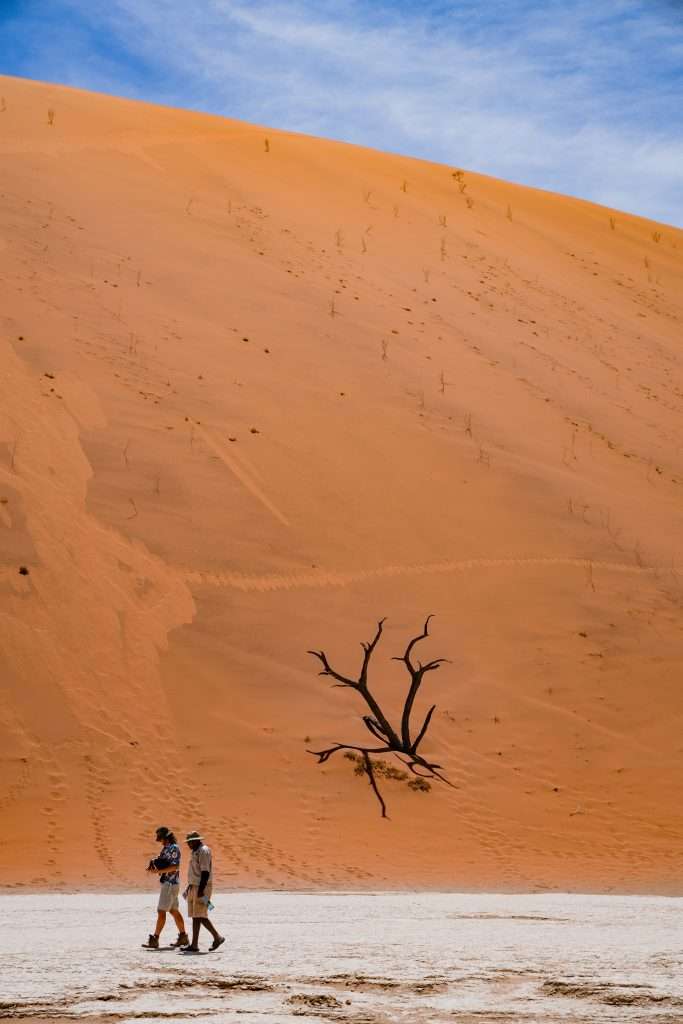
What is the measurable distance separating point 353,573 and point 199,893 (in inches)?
301

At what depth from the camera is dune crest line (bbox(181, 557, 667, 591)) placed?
15367 millimetres

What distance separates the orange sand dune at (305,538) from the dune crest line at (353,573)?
5cm

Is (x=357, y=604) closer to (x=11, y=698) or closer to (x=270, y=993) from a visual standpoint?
(x=11, y=698)

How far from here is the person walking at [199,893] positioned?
8.38 metres

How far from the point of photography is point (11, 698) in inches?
530

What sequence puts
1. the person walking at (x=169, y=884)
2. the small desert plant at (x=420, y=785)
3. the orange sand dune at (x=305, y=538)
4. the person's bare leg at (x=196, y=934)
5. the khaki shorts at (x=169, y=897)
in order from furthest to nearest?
the small desert plant at (x=420, y=785)
the orange sand dune at (x=305, y=538)
the khaki shorts at (x=169, y=897)
the person walking at (x=169, y=884)
the person's bare leg at (x=196, y=934)

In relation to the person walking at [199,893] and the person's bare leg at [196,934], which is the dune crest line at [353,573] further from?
the person's bare leg at [196,934]

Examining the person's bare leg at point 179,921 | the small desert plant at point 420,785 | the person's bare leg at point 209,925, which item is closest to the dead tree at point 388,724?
the small desert plant at point 420,785

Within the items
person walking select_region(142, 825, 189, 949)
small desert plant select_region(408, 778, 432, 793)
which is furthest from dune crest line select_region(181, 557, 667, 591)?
person walking select_region(142, 825, 189, 949)

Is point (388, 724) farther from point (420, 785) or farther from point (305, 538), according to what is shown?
point (305, 538)

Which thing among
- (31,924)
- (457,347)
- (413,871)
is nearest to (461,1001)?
(31,924)

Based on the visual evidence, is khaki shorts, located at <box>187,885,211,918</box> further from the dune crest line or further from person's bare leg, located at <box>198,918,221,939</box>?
the dune crest line

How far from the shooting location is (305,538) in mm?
16234

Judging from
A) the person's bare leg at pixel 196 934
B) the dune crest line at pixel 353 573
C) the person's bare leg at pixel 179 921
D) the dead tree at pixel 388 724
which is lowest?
the person's bare leg at pixel 196 934
